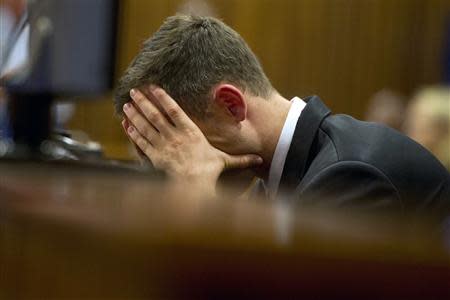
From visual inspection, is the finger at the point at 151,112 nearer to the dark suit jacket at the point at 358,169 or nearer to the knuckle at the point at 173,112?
the knuckle at the point at 173,112

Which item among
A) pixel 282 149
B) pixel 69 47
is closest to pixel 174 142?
pixel 282 149

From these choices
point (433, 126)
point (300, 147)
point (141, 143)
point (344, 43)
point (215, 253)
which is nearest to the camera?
point (215, 253)

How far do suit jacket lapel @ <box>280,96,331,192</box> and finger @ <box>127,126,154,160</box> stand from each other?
29 cm

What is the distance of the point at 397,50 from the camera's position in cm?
469

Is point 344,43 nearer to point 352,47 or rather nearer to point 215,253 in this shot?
point 352,47

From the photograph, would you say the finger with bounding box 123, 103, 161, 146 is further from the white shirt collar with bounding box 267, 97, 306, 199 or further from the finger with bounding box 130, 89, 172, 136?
the white shirt collar with bounding box 267, 97, 306, 199

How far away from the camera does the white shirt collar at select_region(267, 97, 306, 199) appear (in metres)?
1.69

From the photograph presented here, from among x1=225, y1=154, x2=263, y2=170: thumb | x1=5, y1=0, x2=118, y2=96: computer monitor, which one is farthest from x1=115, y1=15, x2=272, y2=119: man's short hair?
x1=5, y1=0, x2=118, y2=96: computer monitor

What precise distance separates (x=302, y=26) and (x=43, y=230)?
413 cm

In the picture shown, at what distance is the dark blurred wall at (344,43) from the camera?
4441 millimetres

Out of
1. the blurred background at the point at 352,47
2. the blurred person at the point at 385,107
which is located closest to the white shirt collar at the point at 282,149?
the blurred person at the point at 385,107

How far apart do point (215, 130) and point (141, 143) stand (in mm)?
160

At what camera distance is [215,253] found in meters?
0.42

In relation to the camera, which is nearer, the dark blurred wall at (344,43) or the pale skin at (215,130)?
the pale skin at (215,130)
